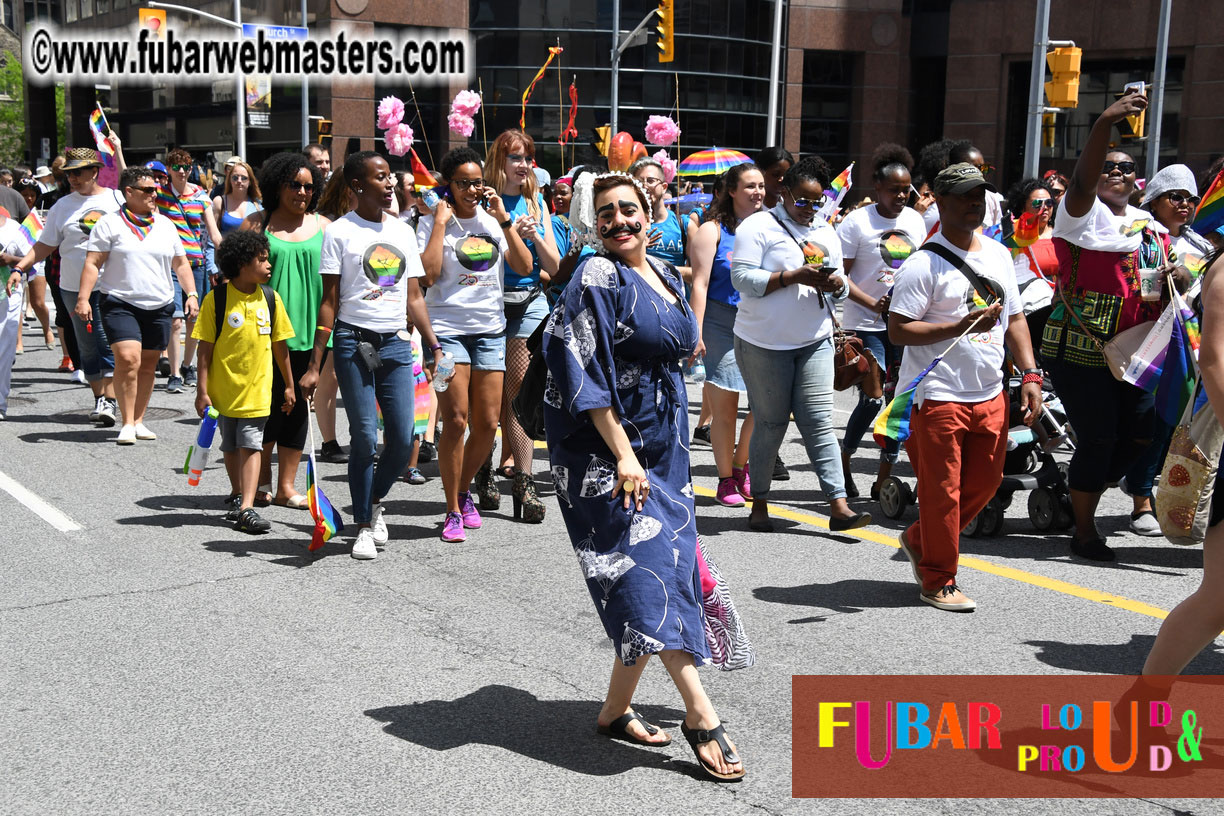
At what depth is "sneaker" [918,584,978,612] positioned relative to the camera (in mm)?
5738

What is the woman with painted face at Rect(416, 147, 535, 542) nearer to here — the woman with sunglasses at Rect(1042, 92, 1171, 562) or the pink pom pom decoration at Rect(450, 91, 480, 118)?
the pink pom pom decoration at Rect(450, 91, 480, 118)

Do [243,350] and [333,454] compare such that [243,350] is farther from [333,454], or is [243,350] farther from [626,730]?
[626,730]

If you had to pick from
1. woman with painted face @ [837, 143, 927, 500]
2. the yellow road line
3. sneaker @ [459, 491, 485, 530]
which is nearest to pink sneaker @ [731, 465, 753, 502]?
the yellow road line

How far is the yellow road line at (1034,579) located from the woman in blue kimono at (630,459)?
256 centimetres

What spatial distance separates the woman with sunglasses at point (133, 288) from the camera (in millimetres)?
9766

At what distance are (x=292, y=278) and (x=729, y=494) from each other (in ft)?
9.47

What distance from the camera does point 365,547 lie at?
6.61 m

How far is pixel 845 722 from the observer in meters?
4.50

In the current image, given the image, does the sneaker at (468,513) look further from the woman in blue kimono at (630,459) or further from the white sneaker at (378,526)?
the woman in blue kimono at (630,459)

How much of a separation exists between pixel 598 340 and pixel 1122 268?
3.88 metres

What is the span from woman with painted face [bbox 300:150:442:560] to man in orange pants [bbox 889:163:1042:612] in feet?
8.23

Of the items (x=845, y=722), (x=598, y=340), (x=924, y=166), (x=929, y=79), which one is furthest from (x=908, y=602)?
(x=929, y=79)

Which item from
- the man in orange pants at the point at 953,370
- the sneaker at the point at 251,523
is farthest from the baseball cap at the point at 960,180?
the sneaker at the point at 251,523

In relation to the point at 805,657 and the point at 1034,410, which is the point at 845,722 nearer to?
the point at 805,657
